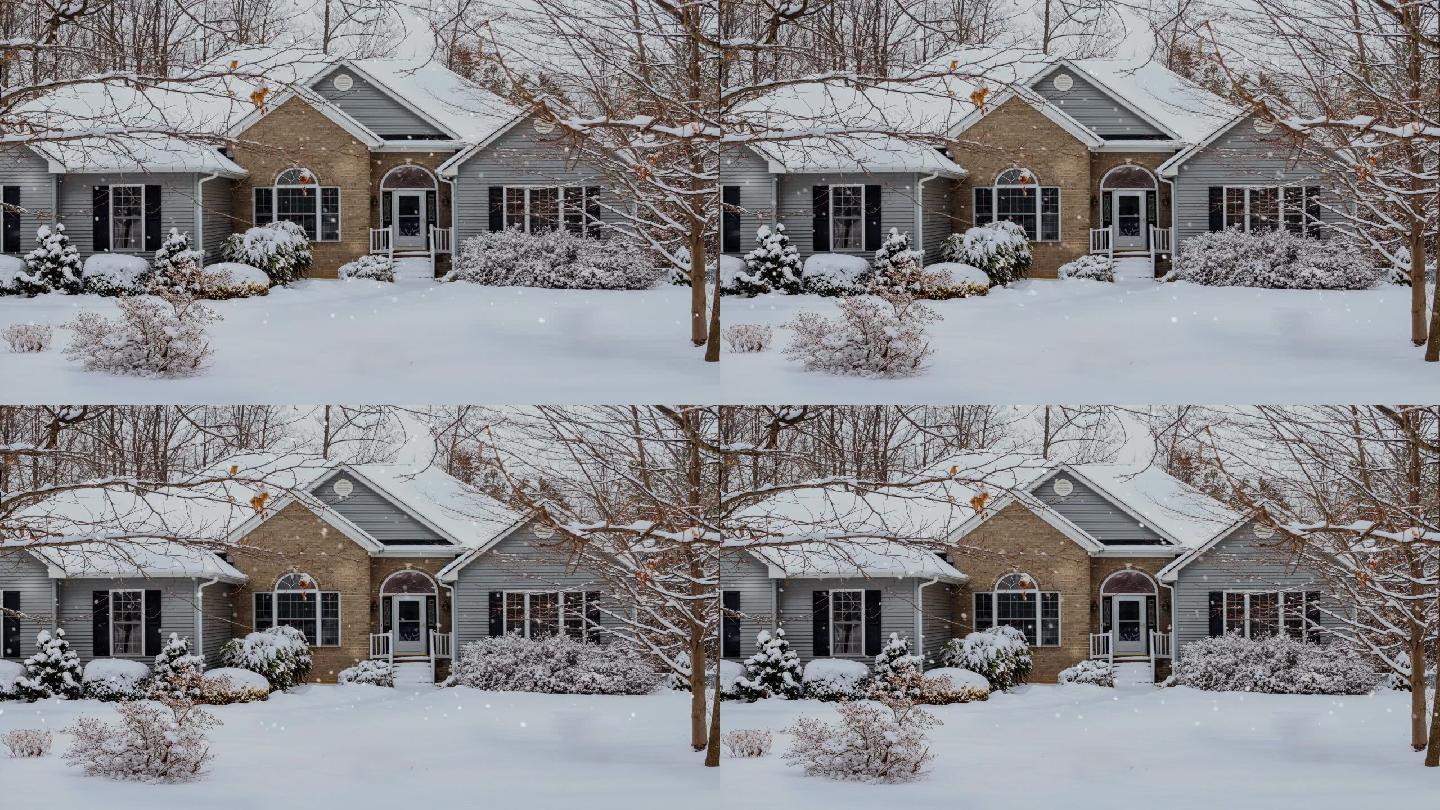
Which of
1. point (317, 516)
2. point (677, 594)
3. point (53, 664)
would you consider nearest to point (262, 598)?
point (317, 516)

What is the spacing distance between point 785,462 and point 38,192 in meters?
5.80

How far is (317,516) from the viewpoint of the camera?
11586 millimetres

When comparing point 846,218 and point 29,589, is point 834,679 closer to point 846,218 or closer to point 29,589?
point 846,218

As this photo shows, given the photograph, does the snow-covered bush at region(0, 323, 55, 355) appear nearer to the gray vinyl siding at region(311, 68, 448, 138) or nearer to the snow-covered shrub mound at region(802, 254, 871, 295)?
the gray vinyl siding at region(311, 68, 448, 138)

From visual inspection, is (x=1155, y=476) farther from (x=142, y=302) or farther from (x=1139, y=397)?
(x=142, y=302)

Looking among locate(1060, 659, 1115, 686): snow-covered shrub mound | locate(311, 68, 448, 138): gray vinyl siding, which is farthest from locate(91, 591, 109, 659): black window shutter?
locate(1060, 659, 1115, 686): snow-covered shrub mound

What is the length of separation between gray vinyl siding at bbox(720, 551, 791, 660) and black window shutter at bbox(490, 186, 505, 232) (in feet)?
9.73

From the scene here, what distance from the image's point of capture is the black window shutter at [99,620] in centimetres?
1142

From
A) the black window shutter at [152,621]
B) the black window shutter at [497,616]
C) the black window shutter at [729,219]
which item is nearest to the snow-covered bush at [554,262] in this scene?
Answer: the black window shutter at [729,219]

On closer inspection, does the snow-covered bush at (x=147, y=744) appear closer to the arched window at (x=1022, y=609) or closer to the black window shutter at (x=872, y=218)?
the arched window at (x=1022, y=609)

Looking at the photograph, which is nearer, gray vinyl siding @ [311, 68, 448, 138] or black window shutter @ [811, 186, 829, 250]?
black window shutter @ [811, 186, 829, 250]

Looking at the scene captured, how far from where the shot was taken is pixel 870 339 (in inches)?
432

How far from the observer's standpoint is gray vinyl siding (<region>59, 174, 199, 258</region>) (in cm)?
1104

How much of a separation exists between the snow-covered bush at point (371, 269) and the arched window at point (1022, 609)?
4903 mm
